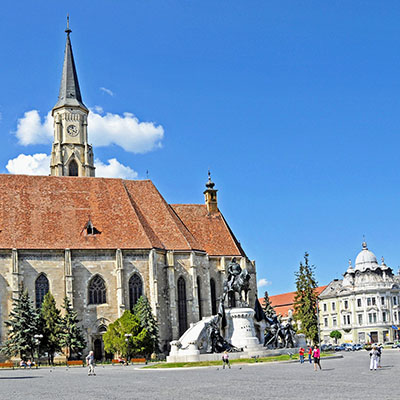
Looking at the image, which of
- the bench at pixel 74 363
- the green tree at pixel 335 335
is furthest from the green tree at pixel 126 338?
the green tree at pixel 335 335

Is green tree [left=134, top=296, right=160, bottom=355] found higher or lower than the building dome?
lower

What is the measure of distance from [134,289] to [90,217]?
23.4ft

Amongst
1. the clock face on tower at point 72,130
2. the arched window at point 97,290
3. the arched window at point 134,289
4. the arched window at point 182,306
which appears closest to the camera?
the arched window at point 97,290

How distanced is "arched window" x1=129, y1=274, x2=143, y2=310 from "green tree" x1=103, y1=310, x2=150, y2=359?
170 inches

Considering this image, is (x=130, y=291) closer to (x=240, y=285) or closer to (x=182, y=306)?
(x=182, y=306)

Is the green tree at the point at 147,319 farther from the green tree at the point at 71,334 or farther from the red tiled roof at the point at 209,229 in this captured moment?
the red tiled roof at the point at 209,229

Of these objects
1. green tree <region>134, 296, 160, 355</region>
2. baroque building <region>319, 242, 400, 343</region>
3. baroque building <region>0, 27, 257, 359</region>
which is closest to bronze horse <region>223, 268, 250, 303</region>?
green tree <region>134, 296, 160, 355</region>

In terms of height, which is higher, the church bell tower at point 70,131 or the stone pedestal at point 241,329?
the church bell tower at point 70,131

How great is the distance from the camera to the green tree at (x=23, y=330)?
46344 millimetres

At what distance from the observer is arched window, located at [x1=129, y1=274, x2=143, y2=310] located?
169 feet

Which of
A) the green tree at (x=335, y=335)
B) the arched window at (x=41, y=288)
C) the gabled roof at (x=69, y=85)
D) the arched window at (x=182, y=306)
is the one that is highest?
the gabled roof at (x=69, y=85)

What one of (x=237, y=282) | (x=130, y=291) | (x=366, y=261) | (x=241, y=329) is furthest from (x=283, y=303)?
(x=241, y=329)

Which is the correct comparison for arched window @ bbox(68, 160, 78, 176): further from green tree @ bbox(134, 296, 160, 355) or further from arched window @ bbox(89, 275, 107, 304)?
green tree @ bbox(134, 296, 160, 355)

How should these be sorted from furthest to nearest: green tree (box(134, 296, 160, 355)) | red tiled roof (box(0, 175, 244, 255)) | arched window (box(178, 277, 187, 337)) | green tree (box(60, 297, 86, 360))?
arched window (box(178, 277, 187, 337))
red tiled roof (box(0, 175, 244, 255))
green tree (box(134, 296, 160, 355))
green tree (box(60, 297, 86, 360))
